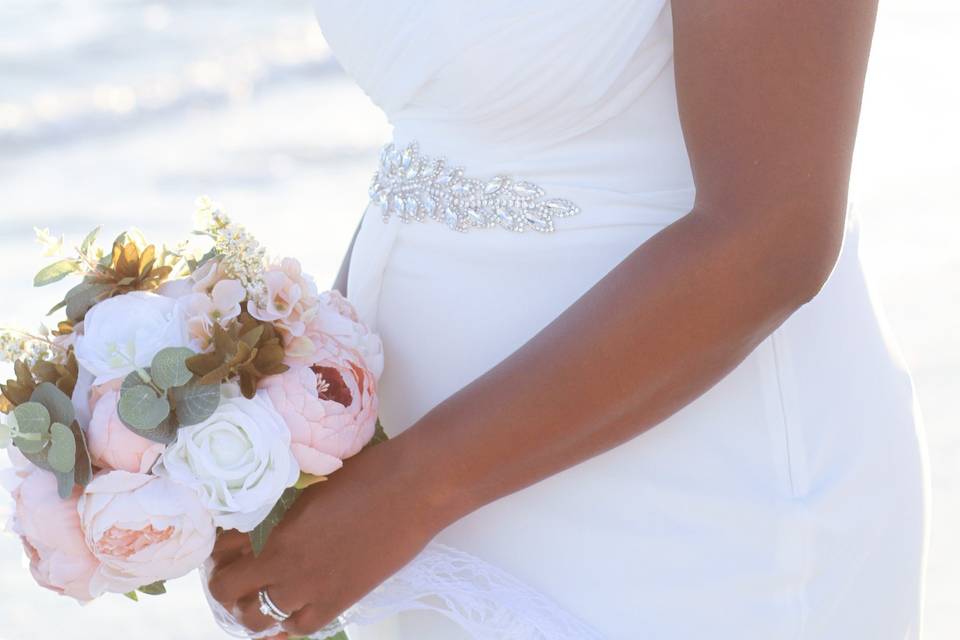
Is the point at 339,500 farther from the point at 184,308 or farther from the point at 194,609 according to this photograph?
the point at 194,609

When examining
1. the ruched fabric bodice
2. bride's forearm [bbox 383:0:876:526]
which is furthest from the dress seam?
the ruched fabric bodice

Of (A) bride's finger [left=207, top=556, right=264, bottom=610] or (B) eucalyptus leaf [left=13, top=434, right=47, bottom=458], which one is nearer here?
(B) eucalyptus leaf [left=13, top=434, right=47, bottom=458]

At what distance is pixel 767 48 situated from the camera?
5.57ft

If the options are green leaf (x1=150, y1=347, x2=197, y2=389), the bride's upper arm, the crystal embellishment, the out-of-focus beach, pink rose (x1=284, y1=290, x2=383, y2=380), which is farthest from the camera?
the out-of-focus beach

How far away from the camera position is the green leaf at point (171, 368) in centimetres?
180

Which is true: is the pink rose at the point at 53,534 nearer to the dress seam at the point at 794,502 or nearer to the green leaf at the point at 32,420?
the green leaf at the point at 32,420

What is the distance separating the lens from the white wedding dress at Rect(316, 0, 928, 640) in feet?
6.42

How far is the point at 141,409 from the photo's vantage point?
179 centimetres

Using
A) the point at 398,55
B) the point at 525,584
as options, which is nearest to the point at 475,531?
the point at 525,584

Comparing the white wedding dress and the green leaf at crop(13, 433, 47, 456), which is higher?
the white wedding dress

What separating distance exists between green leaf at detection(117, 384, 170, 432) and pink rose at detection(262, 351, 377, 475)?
153mm

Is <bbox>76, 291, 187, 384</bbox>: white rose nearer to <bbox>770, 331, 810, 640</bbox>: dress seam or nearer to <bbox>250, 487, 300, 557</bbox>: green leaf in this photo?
<bbox>250, 487, 300, 557</bbox>: green leaf

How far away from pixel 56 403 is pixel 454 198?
640 millimetres

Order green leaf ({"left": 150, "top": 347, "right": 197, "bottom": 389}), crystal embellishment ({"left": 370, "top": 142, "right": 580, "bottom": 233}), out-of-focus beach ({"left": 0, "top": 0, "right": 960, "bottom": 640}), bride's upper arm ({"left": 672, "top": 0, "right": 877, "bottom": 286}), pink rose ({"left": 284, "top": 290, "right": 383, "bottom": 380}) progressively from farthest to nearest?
1. out-of-focus beach ({"left": 0, "top": 0, "right": 960, "bottom": 640})
2. crystal embellishment ({"left": 370, "top": 142, "right": 580, "bottom": 233})
3. pink rose ({"left": 284, "top": 290, "right": 383, "bottom": 380})
4. green leaf ({"left": 150, "top": 347, "right": 197, "bottom": 389})
5. bride's upper arm ({"left": 672, "top": 0, "right": 877, "bottom": 286})
